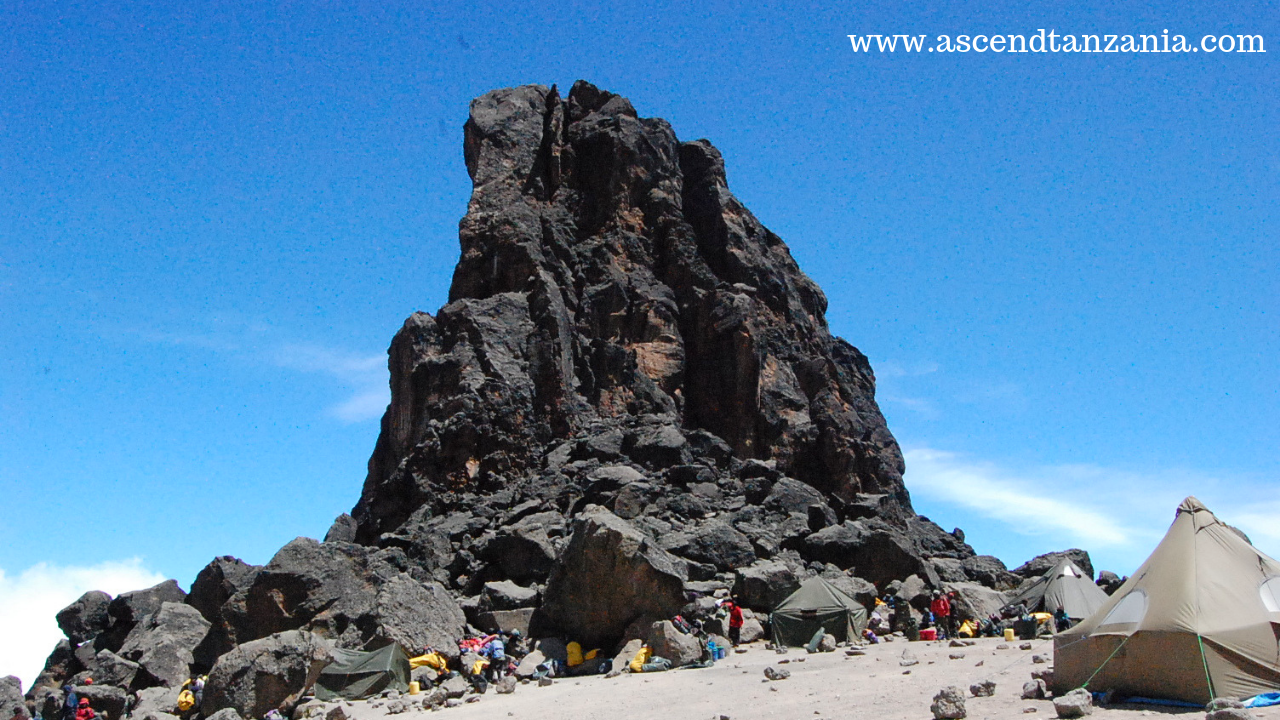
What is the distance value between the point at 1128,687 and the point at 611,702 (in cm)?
864

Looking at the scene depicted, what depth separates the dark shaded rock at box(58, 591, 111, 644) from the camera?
33656 millimetres

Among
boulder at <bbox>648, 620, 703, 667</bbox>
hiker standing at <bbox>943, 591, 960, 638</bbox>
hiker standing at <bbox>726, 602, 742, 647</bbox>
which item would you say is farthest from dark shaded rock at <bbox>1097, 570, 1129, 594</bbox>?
boulder at <bbox>648, 620, 703, 667</bbox>

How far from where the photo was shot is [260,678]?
19750 millimetres

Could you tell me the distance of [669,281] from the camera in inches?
2532

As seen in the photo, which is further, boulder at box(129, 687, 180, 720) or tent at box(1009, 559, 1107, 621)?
tent at box(1009, 559, 1107, 621)

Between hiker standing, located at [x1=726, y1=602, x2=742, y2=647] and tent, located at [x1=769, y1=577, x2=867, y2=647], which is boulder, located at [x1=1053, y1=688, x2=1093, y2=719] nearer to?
tent, located at [x1=769, y1=577, x2=867, y2=647]

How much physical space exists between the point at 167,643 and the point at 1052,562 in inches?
1290

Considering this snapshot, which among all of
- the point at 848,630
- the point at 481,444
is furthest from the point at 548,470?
the point at 848,630

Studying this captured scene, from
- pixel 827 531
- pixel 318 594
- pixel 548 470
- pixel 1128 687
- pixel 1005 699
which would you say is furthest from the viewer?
pixel 548 470

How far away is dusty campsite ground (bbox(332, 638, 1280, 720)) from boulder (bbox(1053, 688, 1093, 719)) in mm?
223

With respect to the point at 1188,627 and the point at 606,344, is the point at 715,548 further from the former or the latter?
the point at 606,344

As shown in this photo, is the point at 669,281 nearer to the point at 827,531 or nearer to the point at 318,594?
the point at 827,531

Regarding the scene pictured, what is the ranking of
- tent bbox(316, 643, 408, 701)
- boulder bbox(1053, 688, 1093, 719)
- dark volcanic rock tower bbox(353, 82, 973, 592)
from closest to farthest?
boulder bbox(1053, 688, 1093, 719) → tent bbox(316, 643, 408, 701) → dark volcanic rock tower bbox(353, 82, 973, 592)

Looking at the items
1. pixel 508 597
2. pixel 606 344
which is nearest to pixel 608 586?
pixel 508 597
